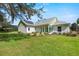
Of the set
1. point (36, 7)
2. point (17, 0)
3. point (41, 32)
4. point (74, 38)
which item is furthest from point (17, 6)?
point (74, 38)

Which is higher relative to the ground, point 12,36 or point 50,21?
point 50,21

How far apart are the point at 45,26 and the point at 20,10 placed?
302 mm

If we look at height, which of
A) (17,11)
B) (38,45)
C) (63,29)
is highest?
(17,11)

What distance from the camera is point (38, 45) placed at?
2.05 metres

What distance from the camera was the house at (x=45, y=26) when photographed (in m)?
2.07

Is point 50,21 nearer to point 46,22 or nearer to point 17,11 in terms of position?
point 46,22

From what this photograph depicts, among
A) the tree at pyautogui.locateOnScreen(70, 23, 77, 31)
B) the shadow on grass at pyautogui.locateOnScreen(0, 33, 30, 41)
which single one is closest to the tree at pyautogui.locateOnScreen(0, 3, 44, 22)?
the shadow on grass at pyautogui.locateOnScreen(0, 33, 30, 41)

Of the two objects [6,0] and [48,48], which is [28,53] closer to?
[48,48]

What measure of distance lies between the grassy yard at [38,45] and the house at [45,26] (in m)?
0.06

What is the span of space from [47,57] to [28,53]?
0.19 meters

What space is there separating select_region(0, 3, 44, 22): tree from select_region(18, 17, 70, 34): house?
0.07 meters

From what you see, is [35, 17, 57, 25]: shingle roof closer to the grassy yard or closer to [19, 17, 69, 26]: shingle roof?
[19, 17, 69, 26]: shingle roof

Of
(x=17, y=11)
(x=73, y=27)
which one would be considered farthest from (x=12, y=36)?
(x=73, y=27)

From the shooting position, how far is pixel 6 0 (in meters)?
2.04
